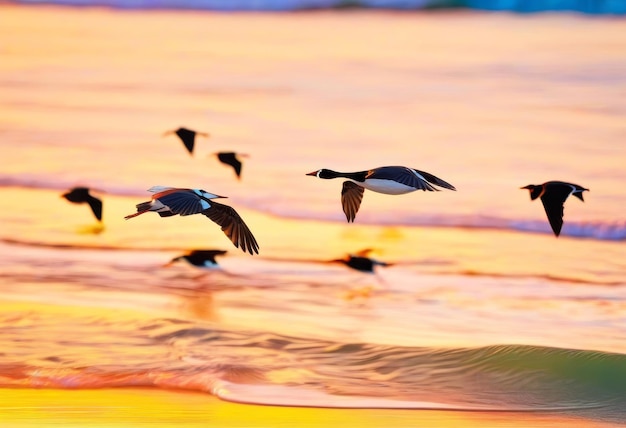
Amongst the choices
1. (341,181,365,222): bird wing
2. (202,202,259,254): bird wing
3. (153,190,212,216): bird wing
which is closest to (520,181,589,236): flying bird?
(341,181,365,222): bird wing

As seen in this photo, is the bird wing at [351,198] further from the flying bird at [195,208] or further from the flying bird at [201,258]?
the flying bird at [201,258]

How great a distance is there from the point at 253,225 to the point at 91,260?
1.18m

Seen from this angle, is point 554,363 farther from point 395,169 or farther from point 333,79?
point 333,79

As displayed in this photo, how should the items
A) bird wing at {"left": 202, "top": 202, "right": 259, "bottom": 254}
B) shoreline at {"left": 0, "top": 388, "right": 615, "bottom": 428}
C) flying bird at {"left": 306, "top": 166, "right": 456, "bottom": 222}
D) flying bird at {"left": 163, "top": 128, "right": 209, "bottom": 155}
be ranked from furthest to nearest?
flying bird at {"left": 163, "top": 128, "right": 209, "bottom": 155} < bird wing at {"left": 202, "top": 202, "right": 259, "bottom": 254} < flying bird at {"left": 306, "top": 166, "right": 456, "bottom": 222} < shoreline at {"left": 0, "top": 388, "right": 615, "bottom": 428}

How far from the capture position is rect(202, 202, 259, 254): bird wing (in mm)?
4789

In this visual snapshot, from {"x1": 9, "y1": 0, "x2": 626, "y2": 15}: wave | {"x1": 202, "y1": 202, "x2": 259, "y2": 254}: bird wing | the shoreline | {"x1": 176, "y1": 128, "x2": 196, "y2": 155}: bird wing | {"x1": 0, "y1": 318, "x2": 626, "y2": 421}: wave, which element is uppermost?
{"x1": 9, "y1": 0, "x2": 626, "y2": 15}: wave

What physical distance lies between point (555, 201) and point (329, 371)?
1.12m

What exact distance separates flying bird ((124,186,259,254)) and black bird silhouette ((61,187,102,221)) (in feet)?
→ 8.90

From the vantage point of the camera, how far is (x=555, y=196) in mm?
5230

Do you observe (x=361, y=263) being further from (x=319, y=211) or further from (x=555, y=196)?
(x=555, y=196)

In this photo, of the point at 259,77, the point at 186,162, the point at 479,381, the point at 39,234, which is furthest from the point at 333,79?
the point at 479,381

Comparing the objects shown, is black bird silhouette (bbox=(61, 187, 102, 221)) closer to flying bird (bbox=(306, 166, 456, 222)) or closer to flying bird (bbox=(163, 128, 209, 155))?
flying bird (bbox=(163, 128, 209, 155))

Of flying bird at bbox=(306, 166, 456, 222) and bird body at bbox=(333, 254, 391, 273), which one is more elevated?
flying bird at bbox=(306, 166, 456, 222)

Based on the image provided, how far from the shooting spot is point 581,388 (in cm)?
495
